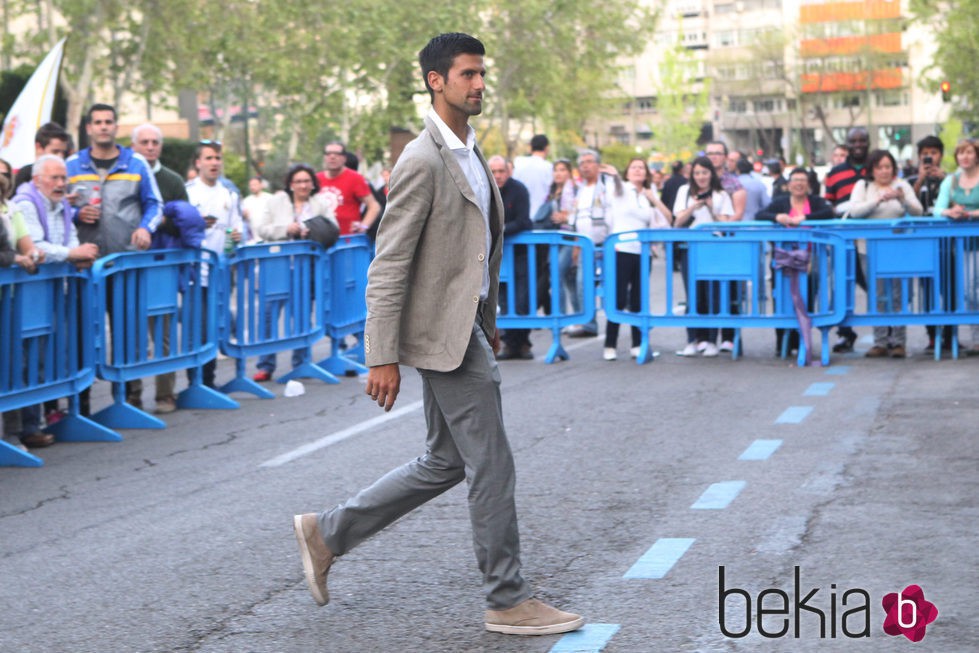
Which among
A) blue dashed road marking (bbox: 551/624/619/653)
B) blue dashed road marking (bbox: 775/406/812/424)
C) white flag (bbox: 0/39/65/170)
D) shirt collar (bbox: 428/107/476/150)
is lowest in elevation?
blue dashed road marking (bbox: 551/624/619/653)

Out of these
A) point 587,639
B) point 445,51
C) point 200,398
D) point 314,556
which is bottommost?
point 587,639

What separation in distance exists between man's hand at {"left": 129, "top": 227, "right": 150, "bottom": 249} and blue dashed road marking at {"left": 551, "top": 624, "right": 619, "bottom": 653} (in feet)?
21.2

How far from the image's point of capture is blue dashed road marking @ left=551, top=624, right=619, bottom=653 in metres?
5.34

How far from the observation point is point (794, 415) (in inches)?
425

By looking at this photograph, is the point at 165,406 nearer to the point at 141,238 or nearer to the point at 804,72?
the point at 141,238

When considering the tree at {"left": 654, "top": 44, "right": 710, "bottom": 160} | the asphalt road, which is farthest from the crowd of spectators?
the tree at {"left": 654, "top": 44, "right": 710, "bottom": 160}

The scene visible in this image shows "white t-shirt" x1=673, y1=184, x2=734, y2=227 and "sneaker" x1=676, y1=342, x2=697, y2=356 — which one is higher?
"white t-shirt" x1=673, y1=184, x2=734, y2=227

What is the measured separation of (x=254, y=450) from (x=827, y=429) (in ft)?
Result: 11.2

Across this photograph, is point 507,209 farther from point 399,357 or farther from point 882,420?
point 399,357

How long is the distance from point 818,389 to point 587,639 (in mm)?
7078

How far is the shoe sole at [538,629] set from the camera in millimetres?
5492

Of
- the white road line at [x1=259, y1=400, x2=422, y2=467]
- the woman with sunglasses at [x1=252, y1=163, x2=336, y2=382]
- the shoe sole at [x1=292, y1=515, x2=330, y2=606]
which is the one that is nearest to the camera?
the shoe sole at [x1=292, y1=515, x2=330, y2=606]

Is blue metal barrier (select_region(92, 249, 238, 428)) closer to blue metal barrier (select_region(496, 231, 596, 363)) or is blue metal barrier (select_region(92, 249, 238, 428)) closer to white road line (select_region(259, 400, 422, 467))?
white road line (select_region(259, 400, 422, 467))

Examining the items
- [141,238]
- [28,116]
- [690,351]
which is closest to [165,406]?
[141,238]
